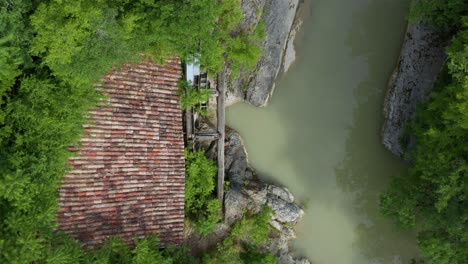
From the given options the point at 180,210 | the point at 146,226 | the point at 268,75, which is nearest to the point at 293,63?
the point at 268,75

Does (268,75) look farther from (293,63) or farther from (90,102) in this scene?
(90,102)

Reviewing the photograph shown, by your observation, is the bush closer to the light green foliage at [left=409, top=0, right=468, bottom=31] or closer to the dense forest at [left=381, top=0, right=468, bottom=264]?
the dense forest at [left=381, top=0, right=468, bottom=264]

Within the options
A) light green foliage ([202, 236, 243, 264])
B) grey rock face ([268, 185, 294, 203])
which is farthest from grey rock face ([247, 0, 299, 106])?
light green foliage ([202, 236, 243, 264])

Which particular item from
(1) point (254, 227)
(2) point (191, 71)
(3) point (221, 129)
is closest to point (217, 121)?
(3) point (221, 129)

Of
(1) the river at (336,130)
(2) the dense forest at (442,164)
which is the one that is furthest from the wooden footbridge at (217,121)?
(2) the dense forest at (442,164)

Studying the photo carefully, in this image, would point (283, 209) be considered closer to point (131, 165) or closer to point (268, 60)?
point (268, 60)

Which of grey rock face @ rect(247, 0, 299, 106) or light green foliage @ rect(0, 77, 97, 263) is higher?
grey rock face @ rect(247, 0, 299, 106)
